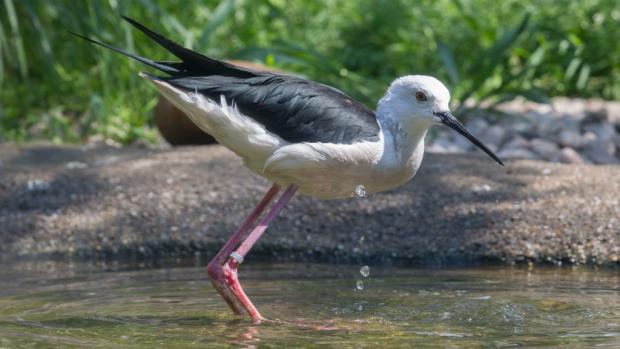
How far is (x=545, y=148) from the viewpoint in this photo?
7805 millimetres

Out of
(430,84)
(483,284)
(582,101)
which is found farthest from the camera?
(582,101)

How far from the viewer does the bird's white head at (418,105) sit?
4270mm

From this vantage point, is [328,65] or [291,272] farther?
[328,65]

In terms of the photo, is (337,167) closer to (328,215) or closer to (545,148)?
(328,215)

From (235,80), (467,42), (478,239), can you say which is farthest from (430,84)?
(467,42)

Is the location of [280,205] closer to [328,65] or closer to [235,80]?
[235,80]

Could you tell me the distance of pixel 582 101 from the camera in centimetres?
902

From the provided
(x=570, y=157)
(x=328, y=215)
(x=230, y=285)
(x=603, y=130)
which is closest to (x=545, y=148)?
(x=570, y=157)

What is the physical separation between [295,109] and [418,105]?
0.48 metres

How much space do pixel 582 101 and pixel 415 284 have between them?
4758mm

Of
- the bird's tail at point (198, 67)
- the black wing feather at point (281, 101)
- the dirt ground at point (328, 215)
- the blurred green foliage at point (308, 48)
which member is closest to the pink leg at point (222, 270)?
the black wing feather at point (281, 101)

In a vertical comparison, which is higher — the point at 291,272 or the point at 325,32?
the point at 325,32

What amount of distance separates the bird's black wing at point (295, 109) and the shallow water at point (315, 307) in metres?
0.69

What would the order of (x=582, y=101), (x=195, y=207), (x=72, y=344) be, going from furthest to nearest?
1. (x=582, y=101)
2. (x=195, y=207)
3. (x=72, y=344)
